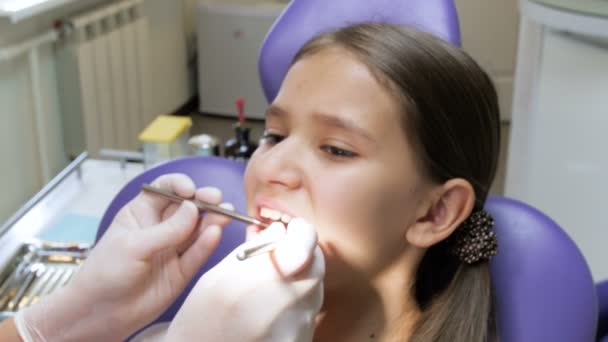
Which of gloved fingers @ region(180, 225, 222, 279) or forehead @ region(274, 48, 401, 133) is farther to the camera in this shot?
gloved fingers @ region(180, 225, 222, 279)

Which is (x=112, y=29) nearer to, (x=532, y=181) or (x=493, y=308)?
(x=532, y=181)

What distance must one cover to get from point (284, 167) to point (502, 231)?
42cm

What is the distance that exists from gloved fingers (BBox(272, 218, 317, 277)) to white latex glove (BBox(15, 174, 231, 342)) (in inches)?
9.4

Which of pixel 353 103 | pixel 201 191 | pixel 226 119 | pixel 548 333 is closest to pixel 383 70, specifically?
pixel 353 103

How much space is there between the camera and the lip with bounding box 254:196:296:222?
0.92 m

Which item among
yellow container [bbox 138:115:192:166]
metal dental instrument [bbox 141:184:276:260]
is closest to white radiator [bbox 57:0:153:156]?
yellow container [bbox 138:115:192:166]

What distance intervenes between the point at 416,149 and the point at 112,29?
97.7 inches

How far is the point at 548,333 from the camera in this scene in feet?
3.43

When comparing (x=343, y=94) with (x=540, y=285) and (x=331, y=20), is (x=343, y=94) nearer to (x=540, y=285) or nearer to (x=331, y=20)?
(x=331, y=20)

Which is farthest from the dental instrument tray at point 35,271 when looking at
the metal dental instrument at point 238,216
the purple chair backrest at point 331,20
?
the purple chair backrest at point 331,20

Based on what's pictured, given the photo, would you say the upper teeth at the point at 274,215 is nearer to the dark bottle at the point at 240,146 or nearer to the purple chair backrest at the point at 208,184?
the purple chair backrest at the point at 208,184

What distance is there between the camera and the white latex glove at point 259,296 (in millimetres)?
791

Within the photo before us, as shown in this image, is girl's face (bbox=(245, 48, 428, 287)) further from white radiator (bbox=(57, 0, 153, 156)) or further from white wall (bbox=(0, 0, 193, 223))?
white radiator (bbox=(57, 0, 153, 156))

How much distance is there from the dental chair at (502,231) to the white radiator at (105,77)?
1744 mm
